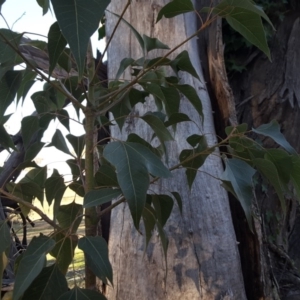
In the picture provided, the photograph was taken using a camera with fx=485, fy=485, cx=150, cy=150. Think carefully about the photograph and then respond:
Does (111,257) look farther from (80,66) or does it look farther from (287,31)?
(287,31)

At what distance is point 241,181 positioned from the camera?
0.66 meters

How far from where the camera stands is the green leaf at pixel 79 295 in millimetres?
630

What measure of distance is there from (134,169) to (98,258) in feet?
0.41

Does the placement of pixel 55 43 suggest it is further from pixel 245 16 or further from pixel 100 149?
pixel 100 149

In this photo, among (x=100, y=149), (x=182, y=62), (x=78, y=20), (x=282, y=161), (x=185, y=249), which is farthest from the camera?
(x=185, y=249)

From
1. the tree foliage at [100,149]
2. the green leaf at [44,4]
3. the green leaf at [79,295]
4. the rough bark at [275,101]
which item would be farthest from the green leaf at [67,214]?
the rough bark at [275,101]

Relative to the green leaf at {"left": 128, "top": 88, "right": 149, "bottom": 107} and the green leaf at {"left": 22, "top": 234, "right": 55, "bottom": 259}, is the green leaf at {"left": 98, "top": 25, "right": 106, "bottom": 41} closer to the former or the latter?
the green leaf at {"left": 128, "top": 88, "right": 149, "bottom": 107}

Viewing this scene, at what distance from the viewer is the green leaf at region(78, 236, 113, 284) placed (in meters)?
0.61

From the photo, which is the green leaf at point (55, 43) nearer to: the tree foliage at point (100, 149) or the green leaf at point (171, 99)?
the tree foliage at point (100, 149)

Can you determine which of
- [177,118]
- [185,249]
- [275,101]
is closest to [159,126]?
[177,118]

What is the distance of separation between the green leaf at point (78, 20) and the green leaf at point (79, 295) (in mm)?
315

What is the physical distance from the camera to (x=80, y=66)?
0.48 meters

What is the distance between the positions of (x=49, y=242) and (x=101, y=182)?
190mm

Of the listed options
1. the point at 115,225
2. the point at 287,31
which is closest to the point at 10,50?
→ the point at 115,225
